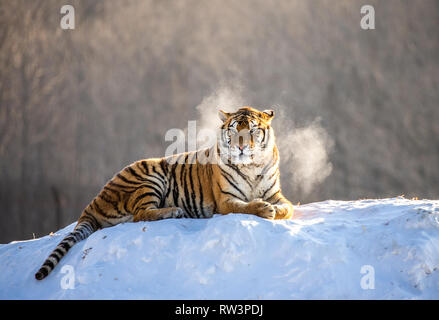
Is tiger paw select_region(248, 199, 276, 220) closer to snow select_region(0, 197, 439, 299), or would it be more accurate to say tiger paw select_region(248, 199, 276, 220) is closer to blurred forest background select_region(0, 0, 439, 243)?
snow select_region(0, 197, 439, 299)

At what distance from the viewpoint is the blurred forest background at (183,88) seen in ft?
28.5

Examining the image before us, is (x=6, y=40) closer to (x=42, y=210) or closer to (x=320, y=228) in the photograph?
(x=42, y=210)

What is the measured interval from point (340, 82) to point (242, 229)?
602 cm

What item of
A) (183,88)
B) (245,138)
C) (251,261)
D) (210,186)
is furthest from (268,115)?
(183,88)

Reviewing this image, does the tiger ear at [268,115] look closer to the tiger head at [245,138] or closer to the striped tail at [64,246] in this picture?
the tiger head at [245,138]

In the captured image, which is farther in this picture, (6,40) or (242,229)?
(6,40)

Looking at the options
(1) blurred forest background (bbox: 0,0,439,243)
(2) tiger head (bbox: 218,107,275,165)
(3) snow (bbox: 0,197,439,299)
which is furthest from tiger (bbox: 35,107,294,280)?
(1) blurred forest background (bbox: 0,0,439,243)

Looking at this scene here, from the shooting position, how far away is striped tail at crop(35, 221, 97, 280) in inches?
152

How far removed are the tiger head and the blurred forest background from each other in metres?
4.02

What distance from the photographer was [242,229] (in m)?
3.75

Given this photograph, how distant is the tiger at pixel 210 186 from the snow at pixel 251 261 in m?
0.32

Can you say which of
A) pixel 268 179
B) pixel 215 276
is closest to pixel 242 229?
pixel 215 276
